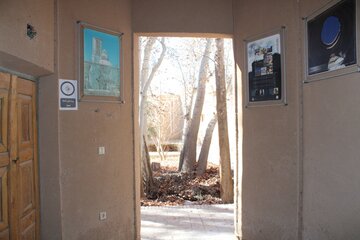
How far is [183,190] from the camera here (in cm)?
1114

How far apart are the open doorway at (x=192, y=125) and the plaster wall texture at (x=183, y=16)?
66cm

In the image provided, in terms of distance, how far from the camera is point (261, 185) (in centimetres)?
469

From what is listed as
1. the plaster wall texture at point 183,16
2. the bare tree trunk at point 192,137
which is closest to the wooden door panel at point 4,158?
the plaster wall texture at point 183,16

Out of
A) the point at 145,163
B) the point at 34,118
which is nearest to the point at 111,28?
the point at 34,118

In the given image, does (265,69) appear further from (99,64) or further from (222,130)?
(222,130)

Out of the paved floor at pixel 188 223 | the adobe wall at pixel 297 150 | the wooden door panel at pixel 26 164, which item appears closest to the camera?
the adobe wall at pixel 297 150

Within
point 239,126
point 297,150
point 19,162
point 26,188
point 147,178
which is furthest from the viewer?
point 147,178

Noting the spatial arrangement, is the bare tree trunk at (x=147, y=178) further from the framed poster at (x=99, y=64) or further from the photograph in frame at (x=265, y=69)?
the photograph in frame at (x=265, y=69)

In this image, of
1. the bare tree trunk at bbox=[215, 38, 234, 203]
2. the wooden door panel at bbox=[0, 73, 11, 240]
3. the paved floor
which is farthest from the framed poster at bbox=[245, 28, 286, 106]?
the bare tree trunk at bbox=[215, 38, 234, 203]

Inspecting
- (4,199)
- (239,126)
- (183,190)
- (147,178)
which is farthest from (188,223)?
(183,190)

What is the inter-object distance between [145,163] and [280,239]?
21.7 ft

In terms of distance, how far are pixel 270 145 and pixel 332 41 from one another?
61.0 inches

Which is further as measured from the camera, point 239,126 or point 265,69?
point 239,126

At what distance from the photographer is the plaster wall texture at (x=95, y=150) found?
13.7 ft
